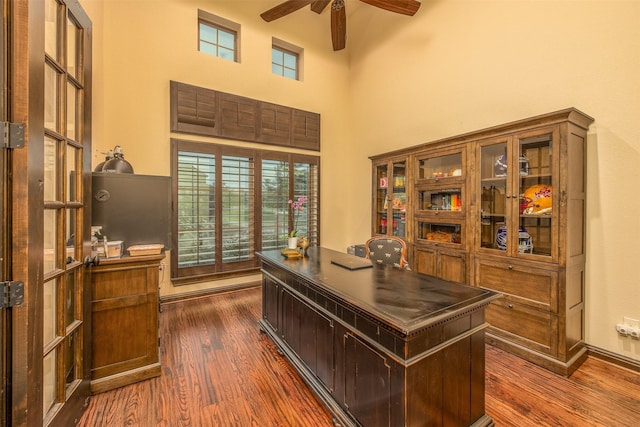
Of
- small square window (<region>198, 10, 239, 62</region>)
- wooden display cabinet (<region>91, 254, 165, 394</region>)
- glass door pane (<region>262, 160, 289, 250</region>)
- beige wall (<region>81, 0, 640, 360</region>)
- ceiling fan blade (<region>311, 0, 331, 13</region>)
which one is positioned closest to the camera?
wooden display cabinet (<region>91, 254, 165, 394</region>)

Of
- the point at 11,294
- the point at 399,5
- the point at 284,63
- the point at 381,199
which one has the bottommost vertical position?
the point at 11,294

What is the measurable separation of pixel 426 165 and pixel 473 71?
4.12ft

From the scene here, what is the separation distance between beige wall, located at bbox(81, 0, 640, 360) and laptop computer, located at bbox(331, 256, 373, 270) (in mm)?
2030

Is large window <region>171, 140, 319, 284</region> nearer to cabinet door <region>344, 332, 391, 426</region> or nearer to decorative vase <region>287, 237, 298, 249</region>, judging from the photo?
decorative vase <region>287, 237, 298, 249</region>

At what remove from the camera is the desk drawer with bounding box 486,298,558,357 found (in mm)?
2295

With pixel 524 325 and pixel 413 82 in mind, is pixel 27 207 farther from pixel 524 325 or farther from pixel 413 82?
pixel 413 82

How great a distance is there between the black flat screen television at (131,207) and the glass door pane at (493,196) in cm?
309

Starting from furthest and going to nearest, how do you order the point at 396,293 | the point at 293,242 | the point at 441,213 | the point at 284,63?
the point at 284,63, the point at 441,213, the point at 293,242, the point at 396,293

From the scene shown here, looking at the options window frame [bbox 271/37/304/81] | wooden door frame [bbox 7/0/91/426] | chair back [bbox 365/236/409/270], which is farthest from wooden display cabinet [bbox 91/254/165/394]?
window frame [bbox 271/37/304/81]

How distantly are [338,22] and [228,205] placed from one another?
2865mm

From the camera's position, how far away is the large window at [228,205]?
3.89 m

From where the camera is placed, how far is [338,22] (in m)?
3.44

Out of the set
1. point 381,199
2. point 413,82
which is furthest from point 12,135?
point 413,82

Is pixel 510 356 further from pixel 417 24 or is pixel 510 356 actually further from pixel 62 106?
pixel 417 24
